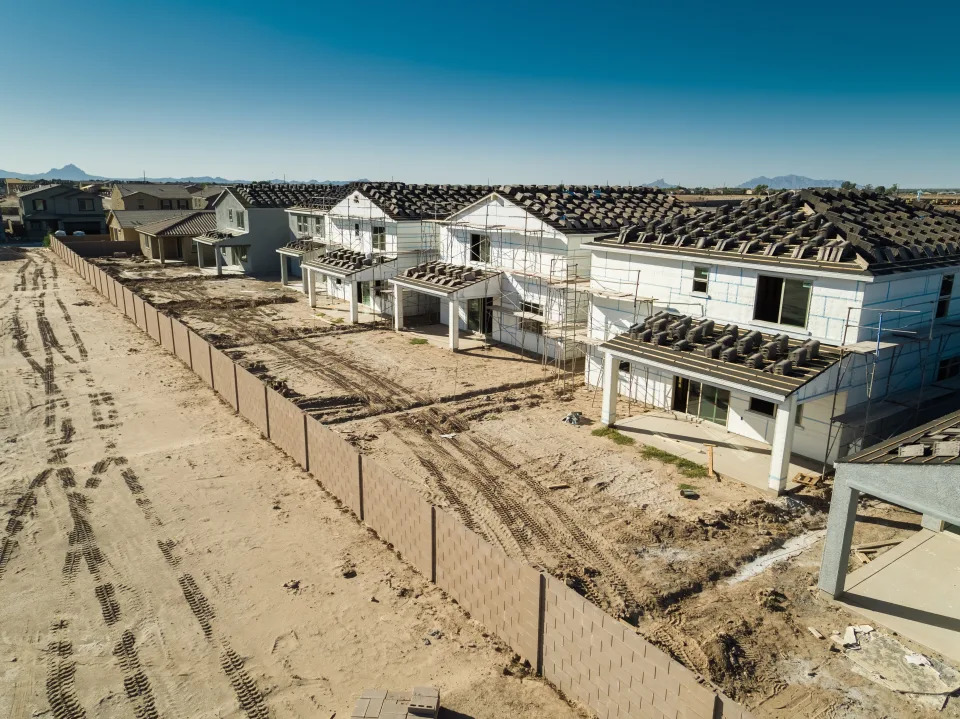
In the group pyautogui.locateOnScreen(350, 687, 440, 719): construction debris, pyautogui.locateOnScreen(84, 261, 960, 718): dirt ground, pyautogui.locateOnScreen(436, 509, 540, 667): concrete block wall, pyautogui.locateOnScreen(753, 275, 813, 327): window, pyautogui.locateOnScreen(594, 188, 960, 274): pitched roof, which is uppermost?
pyautogui.locateOnScreen(594, 188, 960, 274): pitched roof

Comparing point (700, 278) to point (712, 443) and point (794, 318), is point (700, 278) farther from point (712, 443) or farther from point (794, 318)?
point (712, 443)

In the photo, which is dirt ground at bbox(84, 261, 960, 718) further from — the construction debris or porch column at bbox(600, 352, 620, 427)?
the construction debris

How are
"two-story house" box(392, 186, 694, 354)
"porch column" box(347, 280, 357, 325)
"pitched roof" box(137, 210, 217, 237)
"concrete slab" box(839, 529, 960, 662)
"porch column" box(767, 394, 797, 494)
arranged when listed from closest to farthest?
"concrete slab" box(839, 529, 960, 662), "porch column" box(767, 394, 797, 494), "two-story house" box(392, 186, 694, 354), "porch column" box(347, 280, 357, 325), "pitched roof" box(137, 210, 217, 237)

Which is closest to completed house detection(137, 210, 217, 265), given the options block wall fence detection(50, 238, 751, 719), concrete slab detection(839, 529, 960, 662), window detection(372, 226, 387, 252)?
window detection(372, 226, 387, 252)

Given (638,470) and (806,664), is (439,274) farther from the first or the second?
(806,664)

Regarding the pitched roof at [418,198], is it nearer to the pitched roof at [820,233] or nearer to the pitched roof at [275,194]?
the pitched roof at [275,194]

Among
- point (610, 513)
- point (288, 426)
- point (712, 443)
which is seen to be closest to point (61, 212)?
point (288, 426)
